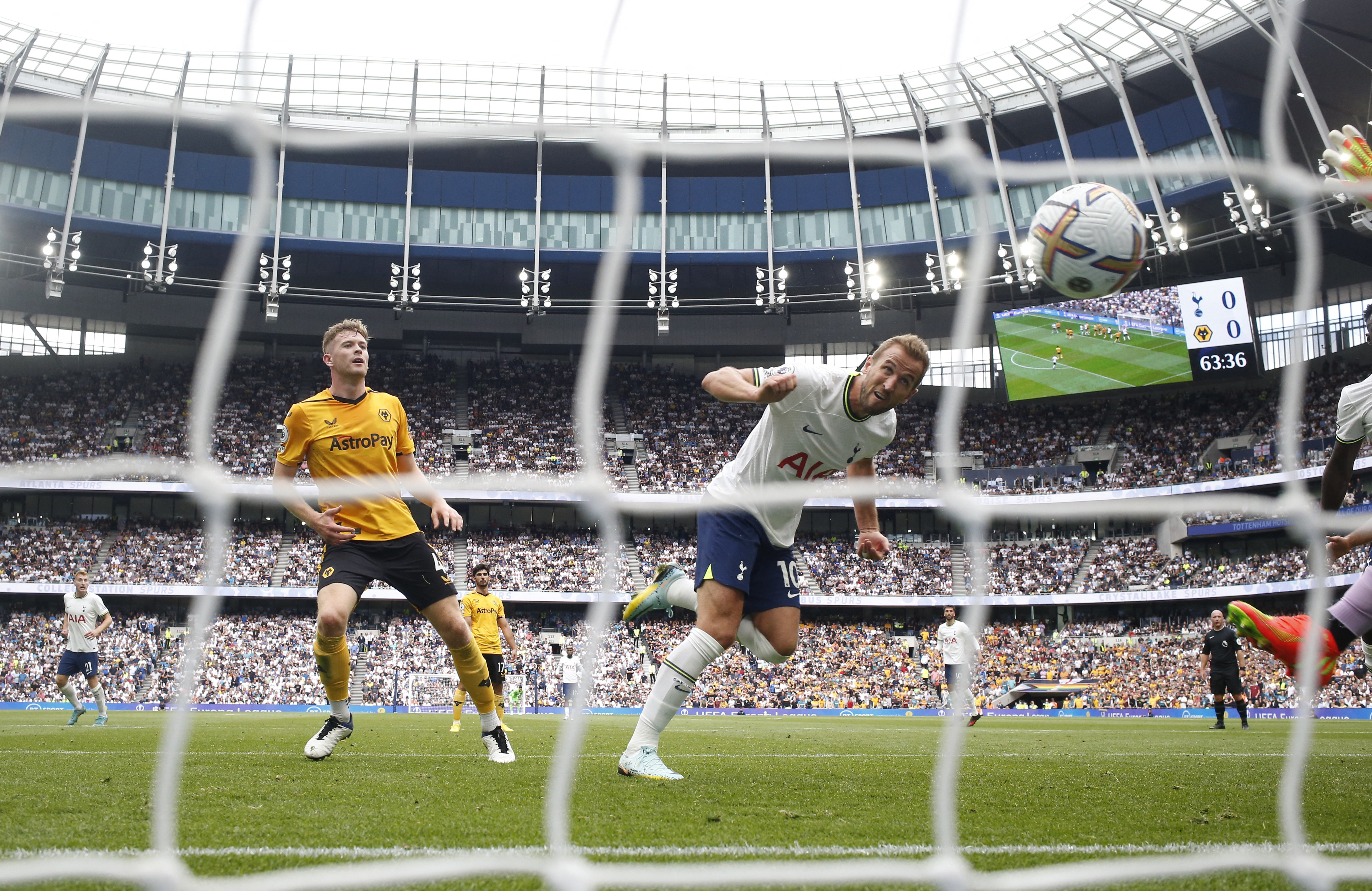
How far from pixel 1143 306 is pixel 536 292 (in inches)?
732

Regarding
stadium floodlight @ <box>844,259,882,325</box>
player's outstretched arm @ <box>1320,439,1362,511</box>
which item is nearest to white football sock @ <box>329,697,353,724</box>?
player's outstretched arm @ <box>1320,439,1362,511</box>

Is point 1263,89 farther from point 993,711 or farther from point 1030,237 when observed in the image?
point 1030,237

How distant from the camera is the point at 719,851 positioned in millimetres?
3236

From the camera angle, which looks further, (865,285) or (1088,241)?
(865,285)

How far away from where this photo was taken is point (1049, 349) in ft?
106

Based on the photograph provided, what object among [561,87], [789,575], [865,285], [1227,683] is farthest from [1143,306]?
[789,575]

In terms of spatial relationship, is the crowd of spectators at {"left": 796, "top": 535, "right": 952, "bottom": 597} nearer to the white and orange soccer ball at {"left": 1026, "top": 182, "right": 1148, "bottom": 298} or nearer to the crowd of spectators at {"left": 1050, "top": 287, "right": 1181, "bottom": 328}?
the crowd of spectators at {"left": 1050, "top": 287, "right": 1181, "bottom": 328}

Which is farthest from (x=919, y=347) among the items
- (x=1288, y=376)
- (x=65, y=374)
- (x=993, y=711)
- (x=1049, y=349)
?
(x=65, y=374)

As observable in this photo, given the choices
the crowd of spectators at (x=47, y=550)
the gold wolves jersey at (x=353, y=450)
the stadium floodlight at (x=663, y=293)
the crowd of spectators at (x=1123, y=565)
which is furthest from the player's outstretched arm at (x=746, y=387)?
the crowd of spectators at (x=1123, y=565)

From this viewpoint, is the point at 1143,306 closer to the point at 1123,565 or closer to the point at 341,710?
the point at 1123,565

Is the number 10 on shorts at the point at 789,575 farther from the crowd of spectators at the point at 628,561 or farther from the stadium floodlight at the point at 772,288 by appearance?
the stadium floodlight at the point at 772,288

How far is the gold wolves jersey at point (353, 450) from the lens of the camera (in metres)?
5.34

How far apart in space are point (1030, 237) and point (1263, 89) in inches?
1263

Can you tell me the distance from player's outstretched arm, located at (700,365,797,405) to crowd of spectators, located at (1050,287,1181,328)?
29068 mm
